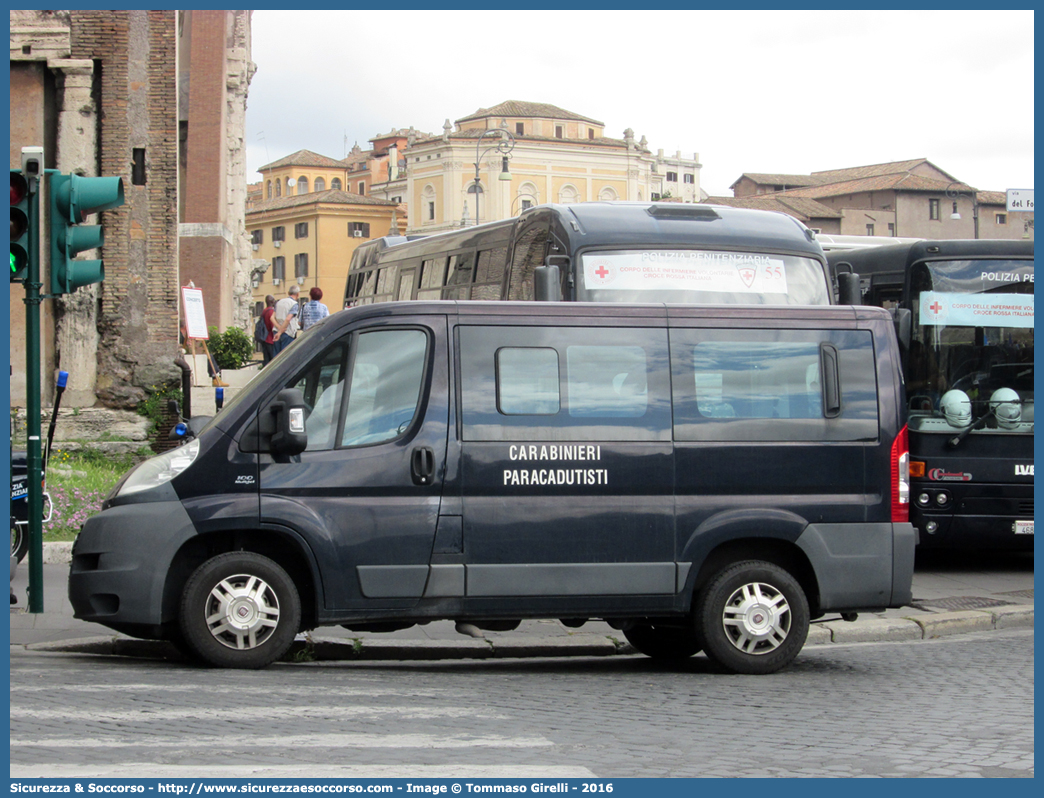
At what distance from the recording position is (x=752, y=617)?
8.55 meters

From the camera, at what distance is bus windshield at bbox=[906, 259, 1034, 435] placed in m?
13.2

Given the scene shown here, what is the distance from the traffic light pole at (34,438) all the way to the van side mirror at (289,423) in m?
2.92

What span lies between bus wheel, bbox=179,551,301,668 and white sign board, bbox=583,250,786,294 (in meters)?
5.17

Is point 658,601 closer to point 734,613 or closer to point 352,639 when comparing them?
point 734,613

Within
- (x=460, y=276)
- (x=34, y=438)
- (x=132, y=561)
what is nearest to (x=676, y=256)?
(x=460, y=276)

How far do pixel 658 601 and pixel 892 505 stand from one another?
170 centimetres

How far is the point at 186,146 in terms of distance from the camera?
45.9m

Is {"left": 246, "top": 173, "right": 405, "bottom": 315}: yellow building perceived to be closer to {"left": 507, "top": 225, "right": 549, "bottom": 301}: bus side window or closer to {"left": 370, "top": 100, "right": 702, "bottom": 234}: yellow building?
{"left": 370, "top": 100, "right": 702, "bottom": 234}: yellow building

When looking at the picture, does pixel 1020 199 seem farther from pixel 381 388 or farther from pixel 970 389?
pixel 381 388

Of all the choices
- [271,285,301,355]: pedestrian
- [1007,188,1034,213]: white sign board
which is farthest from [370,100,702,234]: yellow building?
[1007,188,1034,213]: white sign board

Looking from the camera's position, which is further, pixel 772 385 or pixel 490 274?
pixel 490 274

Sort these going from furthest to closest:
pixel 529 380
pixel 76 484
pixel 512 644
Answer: pixel 76 484 < pixel 512 644 < pixel 529 380

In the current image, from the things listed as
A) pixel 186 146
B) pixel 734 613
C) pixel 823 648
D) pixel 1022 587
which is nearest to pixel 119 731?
pixel 734 613

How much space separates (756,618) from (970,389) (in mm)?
5776
